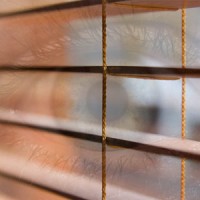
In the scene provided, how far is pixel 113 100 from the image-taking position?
0.85 meters

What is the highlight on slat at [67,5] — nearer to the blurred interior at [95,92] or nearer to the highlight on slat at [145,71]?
the blurred interior at [95,92]

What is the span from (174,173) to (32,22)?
2.01 ft

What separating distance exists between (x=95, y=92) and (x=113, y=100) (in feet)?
0.20

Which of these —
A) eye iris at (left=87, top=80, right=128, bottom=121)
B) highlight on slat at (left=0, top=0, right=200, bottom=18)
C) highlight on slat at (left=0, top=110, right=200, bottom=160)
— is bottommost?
highlight on slat at (left=0, top=110, right=200, bottom=160)

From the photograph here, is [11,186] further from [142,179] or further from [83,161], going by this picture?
[142,179]

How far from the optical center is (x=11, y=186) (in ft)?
3.54

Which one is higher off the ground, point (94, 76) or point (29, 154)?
point (94, 76)

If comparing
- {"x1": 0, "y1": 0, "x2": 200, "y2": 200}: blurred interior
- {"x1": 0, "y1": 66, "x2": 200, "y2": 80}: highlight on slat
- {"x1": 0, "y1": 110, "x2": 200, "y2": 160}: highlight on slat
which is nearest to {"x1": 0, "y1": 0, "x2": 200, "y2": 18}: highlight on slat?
{"x1": 0, "y1": 0, "x2": 200, "y2": 200}: blurred interior

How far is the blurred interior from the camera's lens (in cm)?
71

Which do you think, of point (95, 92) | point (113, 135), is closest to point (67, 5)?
point (95, 92)

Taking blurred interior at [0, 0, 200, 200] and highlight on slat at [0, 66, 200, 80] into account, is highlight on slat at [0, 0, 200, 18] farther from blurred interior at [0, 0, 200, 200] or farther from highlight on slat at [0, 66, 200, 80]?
highlight on slat at [0, 66, 200, 80]

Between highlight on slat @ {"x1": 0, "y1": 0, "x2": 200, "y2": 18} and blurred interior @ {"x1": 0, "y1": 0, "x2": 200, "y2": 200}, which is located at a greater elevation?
highlight on slat @ {"x1": 0, "y1": 0, "x2": 200, "y2": 18}

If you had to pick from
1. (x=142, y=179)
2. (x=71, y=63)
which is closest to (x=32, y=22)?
(x=71, y=63)

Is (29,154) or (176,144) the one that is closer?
(176,144)
